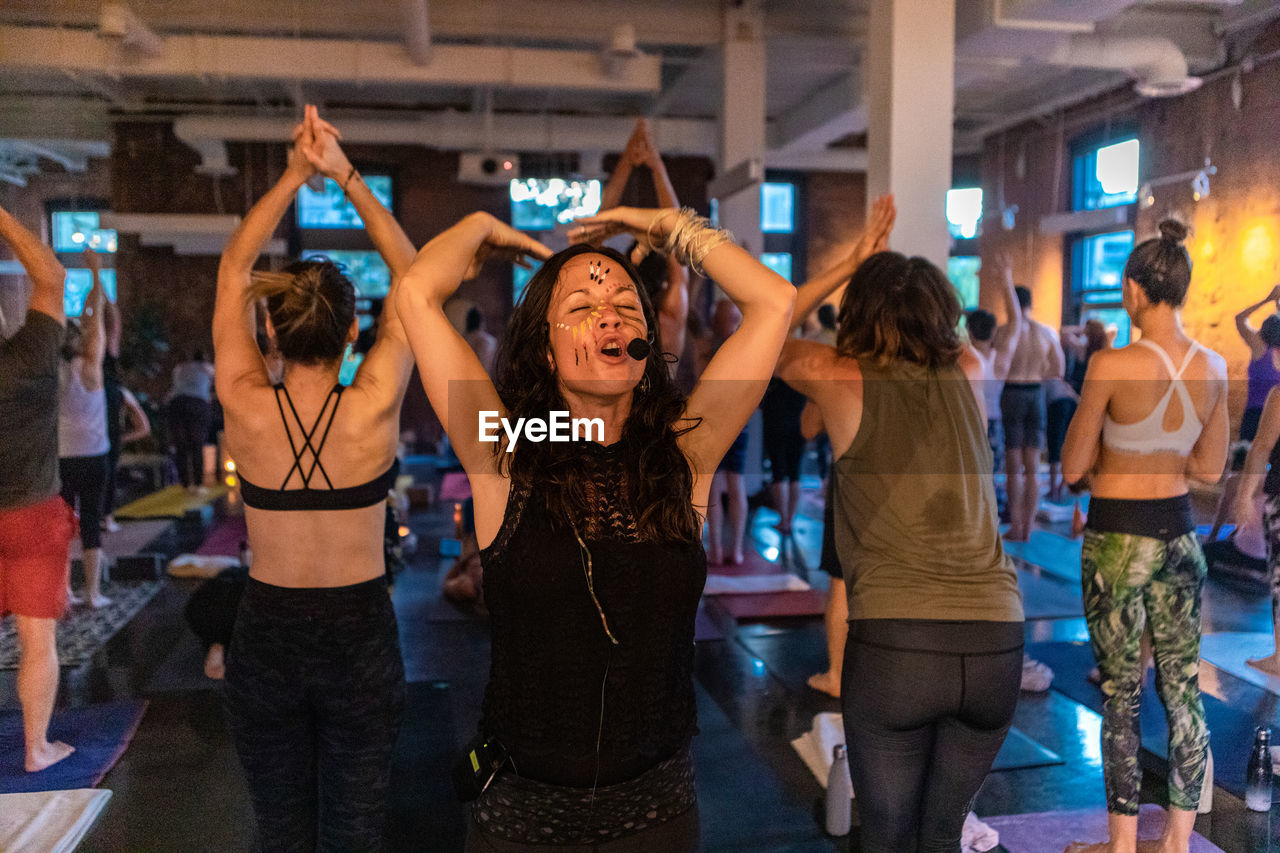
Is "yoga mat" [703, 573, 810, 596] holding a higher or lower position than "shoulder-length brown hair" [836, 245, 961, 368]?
lower

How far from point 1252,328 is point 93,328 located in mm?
3802

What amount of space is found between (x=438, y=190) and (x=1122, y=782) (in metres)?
10.9

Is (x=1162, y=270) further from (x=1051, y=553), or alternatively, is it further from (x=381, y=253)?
(x=1051, y=553)

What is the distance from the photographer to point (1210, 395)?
97.3 inches

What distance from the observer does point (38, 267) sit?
2.35 metres

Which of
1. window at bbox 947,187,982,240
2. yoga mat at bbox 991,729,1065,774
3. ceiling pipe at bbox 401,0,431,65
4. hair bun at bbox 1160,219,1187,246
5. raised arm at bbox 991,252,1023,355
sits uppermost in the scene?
ceiling pipe at bbox 401,0,431,65

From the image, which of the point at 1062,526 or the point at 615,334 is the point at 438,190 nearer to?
the point at 1062,526

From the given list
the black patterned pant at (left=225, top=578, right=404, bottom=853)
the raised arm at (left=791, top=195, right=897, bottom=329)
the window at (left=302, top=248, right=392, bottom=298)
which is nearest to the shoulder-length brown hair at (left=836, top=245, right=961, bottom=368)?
the raised arm at (left=791, top=195, right=897, bottom=329)

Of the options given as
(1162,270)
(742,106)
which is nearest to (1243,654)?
(1162,270)

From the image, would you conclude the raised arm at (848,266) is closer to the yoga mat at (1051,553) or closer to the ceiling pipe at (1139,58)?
the ceiling pipe at (1139,58)

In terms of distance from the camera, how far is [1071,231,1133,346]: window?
3066 mm

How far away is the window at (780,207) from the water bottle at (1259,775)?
1077 centimetres

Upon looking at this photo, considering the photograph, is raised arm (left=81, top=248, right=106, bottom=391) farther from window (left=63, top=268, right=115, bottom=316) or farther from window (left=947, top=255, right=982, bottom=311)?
window (left=947, top=255, right=982, bottom=311)

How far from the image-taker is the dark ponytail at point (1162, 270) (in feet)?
7.85
